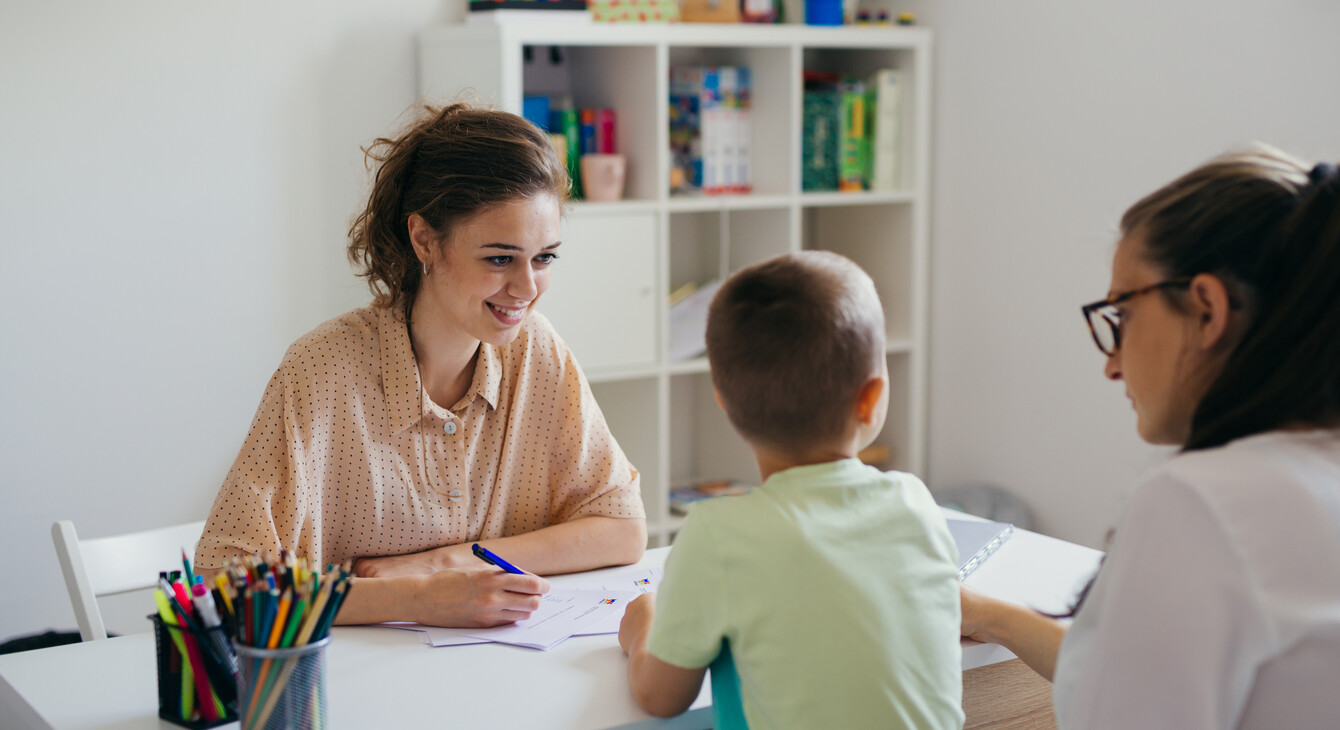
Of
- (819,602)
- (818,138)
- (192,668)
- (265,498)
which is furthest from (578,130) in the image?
(819,602)

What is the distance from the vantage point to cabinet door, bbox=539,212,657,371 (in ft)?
9.14

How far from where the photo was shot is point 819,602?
3.25 feet

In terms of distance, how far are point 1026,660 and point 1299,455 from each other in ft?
1.74

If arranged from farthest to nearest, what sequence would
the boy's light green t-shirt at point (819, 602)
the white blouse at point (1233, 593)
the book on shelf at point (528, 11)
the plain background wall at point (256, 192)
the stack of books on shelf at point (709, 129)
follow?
the stack of books on shelf at point (709, 129) < the book on shelf at point (528, 11) < the plain background wall at point (256, 192) < the boy's light green t-shirt at point (819, 602) < the white blouse at point (1233, 593)

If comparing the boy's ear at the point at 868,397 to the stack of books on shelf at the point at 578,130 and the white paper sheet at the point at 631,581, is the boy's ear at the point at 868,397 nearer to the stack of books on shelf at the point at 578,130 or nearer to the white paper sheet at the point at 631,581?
the white paper sheet at the point at 631,581

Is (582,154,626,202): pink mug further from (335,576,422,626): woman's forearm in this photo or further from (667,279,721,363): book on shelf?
(335,576,422,626): woman's forearm

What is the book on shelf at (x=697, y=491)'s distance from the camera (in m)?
3.14

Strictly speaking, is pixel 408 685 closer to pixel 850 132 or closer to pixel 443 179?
pixel 443 179

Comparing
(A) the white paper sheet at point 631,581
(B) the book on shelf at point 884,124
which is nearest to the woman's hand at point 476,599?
(A) the white paper sheet at point 631,581

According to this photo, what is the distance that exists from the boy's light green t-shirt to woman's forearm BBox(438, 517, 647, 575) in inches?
22.7

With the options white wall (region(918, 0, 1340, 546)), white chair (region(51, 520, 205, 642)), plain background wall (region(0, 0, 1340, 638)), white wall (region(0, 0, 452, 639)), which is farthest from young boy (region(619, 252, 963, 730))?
white wall (region(0, 0, 452, 639))

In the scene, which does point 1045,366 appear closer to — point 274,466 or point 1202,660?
point 274,466

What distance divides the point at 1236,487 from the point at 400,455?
113cm

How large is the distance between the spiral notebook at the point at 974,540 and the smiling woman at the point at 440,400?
449 mm
